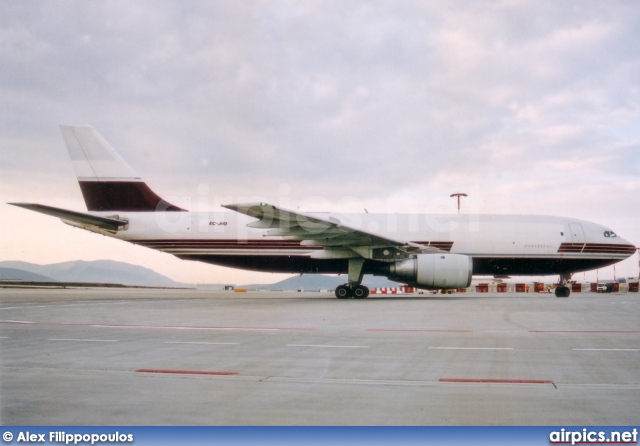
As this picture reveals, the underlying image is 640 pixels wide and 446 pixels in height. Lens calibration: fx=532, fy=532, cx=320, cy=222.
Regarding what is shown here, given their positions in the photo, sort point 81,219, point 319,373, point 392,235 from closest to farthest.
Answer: point 319,373 → point 81,219 → point 392,235

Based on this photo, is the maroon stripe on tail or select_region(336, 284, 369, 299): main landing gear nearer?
select_region(336, 284, 369, 299): main landing gear

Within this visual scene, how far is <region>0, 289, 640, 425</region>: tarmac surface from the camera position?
4.46m

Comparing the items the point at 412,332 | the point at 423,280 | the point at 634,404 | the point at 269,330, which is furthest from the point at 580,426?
the point at 423,280

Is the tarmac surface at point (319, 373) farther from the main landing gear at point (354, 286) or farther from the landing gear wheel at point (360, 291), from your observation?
the landing gear wheel at point (360, 291)

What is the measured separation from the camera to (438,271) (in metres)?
21.3

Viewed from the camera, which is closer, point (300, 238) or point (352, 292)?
point (300, 238)

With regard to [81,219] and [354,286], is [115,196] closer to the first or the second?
[81,219]

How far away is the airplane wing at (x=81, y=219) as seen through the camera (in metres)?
21.2

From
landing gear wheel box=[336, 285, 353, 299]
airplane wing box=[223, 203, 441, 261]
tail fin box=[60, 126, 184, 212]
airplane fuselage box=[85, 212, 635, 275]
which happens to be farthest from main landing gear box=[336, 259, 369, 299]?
tail fin box=[60, 126, 184, 212]

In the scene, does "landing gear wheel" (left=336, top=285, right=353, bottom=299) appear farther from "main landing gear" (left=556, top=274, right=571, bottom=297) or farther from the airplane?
"main landing gear" (left=556, top=274, right=571, bottom=297)

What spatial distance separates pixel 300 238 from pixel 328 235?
1.69 m

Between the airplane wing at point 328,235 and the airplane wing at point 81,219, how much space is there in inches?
278

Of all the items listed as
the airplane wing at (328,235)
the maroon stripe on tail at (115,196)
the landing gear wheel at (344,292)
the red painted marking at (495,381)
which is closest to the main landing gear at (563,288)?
the airplane wing at (328,235)

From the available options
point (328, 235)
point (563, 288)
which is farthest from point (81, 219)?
point (563, 288)
